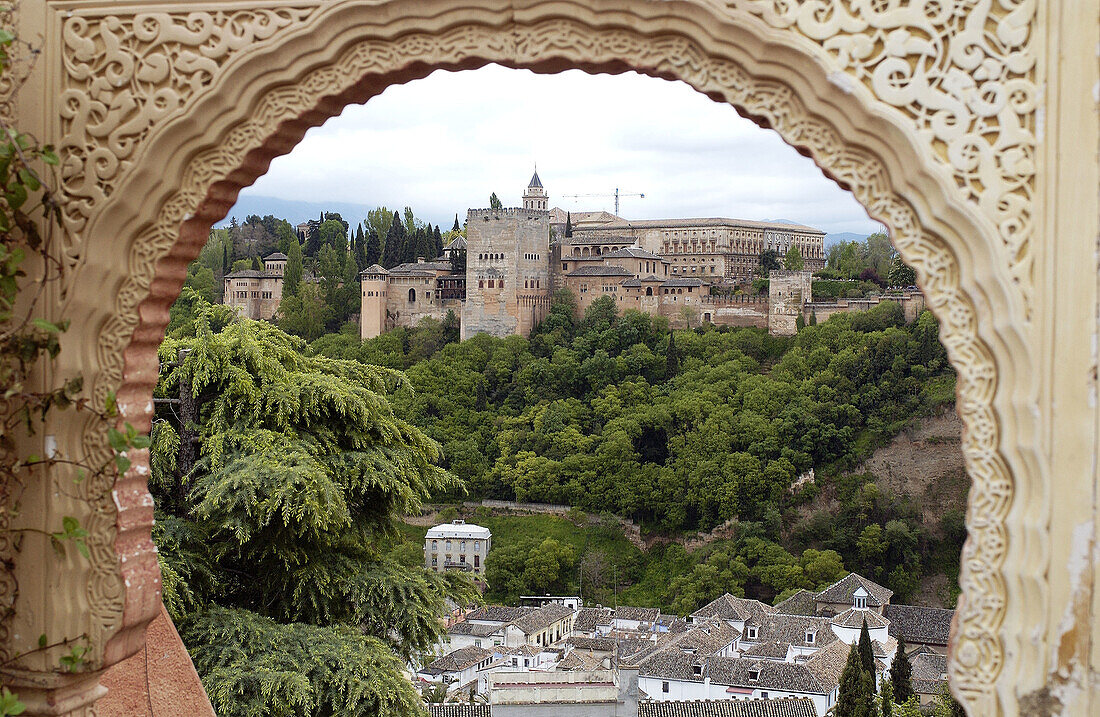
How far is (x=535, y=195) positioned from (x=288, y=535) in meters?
43.2

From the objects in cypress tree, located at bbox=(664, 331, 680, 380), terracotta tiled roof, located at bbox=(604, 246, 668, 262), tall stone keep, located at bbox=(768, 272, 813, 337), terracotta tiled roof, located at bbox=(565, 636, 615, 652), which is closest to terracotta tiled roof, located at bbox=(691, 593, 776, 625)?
terracotta tiled roof, located at bbox=(565, 636, 615, 652)

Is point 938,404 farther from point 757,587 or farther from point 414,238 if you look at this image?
point 414,238

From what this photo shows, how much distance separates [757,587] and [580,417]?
894 cm

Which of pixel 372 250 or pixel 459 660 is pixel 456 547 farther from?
pixel 372 250

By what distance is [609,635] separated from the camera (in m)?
23.9

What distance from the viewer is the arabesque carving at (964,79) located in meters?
1.75

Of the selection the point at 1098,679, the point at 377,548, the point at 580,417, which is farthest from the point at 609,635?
the point at 1098,679

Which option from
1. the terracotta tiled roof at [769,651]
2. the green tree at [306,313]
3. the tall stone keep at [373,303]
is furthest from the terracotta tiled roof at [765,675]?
the green tree at [306,313]

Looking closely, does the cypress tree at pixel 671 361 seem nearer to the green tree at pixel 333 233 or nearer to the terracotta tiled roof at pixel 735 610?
the terracotta tiled roof at pixel 735 610

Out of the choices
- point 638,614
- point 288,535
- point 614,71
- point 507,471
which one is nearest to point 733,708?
point 638,614

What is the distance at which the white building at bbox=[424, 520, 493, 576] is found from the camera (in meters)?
29.3

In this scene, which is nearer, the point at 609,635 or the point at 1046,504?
the point at 1046,504

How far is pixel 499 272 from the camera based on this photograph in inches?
1492

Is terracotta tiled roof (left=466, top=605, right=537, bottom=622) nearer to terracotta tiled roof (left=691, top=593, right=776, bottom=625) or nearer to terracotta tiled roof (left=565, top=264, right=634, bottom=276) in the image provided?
terracotta tiled roof (left=691, top=593, right=776, bottom=625)
